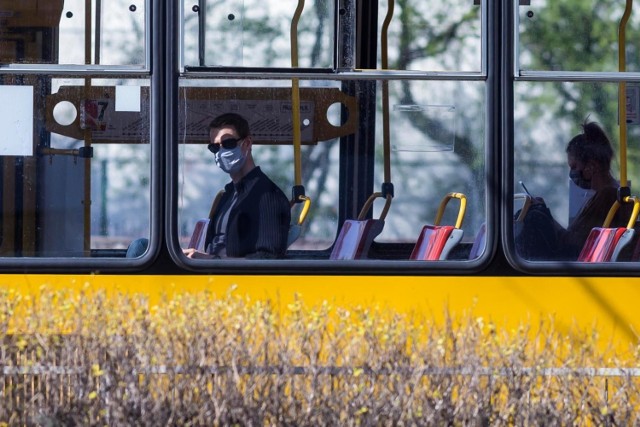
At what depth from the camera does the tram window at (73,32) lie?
16.4ft

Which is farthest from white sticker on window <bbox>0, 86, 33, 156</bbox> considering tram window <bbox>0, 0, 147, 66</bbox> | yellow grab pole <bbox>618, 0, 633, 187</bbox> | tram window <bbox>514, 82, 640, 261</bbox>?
yellow grab pole <bbox>618, 0, 633, 187</bbox>

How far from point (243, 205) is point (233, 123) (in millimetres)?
345

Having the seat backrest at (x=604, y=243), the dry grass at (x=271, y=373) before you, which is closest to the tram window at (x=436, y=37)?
the seat backrest at (x=604, y=243)

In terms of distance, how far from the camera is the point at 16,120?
5.00m

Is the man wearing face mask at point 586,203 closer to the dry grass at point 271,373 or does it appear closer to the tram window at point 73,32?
the dry grass at point 271,373

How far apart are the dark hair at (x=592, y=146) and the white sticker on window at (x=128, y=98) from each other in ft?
6.05

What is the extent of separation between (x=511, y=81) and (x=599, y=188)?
644mm

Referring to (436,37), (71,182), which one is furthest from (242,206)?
(436,37)

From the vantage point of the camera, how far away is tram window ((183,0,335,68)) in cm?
502

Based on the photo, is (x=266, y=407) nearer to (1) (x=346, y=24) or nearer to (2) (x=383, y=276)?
(2) (x=383, y=276)

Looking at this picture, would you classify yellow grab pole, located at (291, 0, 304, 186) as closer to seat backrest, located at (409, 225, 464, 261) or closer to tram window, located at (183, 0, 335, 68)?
tram window, located at (183, 0, 335, 68)

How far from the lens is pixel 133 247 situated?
499 cm

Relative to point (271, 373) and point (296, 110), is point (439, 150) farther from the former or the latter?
point (271, 373)

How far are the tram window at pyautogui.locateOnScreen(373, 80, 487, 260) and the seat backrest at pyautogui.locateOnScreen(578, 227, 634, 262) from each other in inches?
19.2
